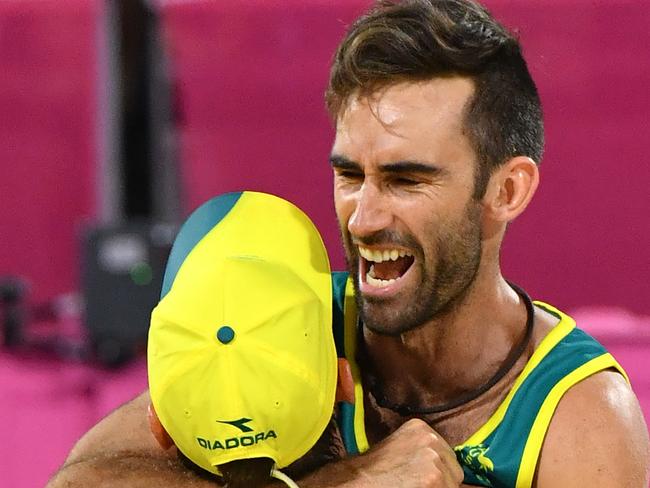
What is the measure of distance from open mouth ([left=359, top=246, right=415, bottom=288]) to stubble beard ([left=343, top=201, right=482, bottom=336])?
0.05 feet

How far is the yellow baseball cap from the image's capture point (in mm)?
1352

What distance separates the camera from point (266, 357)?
1.36 m

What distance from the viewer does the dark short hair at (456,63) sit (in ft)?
4.83

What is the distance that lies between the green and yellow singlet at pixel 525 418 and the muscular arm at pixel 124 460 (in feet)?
0.82

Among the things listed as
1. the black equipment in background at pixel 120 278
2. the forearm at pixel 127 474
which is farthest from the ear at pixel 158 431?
the black equipment in background at pixel 120 278

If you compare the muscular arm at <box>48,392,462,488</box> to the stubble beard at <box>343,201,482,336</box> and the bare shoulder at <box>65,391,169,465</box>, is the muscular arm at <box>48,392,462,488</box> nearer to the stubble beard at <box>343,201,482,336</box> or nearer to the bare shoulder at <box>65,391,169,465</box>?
the bare shoulder at <box>65,391,169,465</box>

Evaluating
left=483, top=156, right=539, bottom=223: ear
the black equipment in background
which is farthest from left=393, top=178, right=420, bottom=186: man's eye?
the black equipment in background

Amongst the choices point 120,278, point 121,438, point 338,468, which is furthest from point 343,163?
point 120,278

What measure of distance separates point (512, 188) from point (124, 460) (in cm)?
61

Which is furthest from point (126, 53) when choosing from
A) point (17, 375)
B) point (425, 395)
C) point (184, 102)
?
point (425, 395)

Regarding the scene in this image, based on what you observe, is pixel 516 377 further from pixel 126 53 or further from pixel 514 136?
pixel 126 53

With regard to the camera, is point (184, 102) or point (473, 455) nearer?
point (473, 455)

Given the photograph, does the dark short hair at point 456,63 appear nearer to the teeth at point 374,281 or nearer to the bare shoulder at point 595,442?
the teeth at point 374,281

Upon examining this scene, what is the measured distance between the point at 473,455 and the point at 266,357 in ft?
1.13
